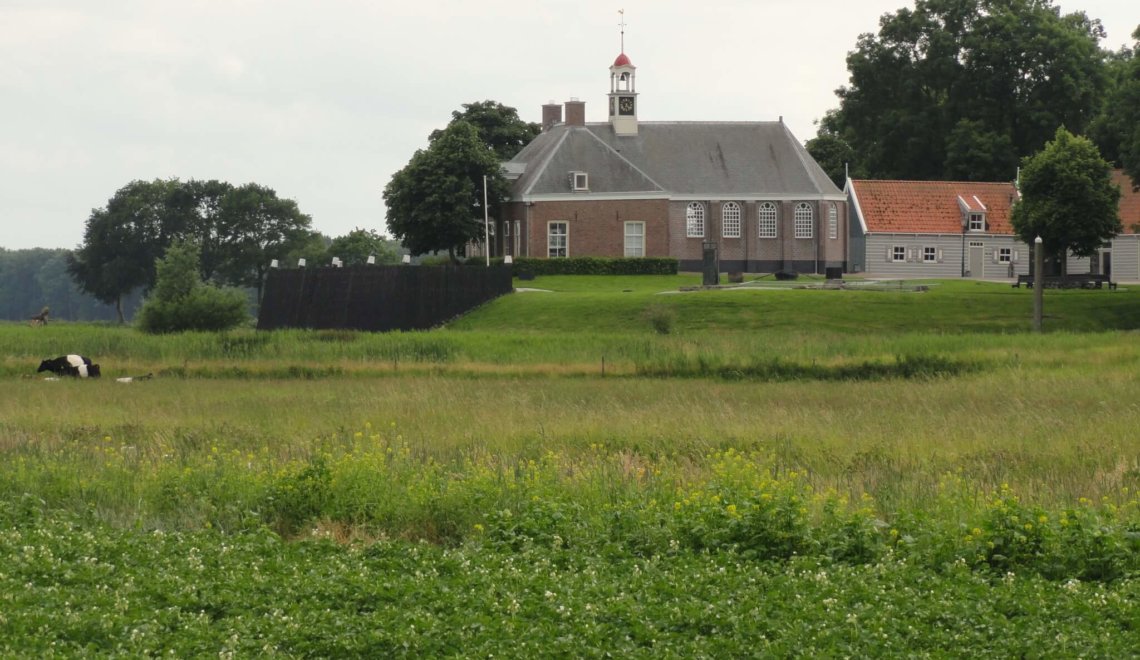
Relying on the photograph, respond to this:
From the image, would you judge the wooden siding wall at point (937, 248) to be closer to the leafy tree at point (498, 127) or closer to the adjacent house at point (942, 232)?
the adjacent house at point (942, 232)

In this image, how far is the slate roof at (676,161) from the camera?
72.4 meters

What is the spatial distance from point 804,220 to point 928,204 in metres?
6.52

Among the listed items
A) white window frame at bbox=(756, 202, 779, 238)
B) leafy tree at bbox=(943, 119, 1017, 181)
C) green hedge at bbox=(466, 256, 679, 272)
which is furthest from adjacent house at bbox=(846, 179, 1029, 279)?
green hedge at bbox=(466, 256, 679, 272)

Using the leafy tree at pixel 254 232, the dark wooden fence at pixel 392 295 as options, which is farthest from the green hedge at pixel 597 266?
the leafy tree at pixel 254 232

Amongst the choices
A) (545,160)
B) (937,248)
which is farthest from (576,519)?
(937,248)

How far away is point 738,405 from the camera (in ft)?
81.1

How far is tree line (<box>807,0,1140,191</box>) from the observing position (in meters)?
76.3

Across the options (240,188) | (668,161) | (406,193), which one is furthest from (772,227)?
(240,188)

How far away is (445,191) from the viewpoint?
6956 centimetres

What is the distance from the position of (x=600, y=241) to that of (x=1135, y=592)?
61570 millimetres

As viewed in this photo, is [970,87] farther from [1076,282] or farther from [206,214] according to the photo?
[206,214]

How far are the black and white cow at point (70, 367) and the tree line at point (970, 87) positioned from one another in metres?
51.6

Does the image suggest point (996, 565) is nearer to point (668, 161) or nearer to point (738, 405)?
point (738, 405)

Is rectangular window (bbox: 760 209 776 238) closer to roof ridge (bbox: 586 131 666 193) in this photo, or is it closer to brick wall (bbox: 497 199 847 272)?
brick wall (bbox: 497 199 847 272)
